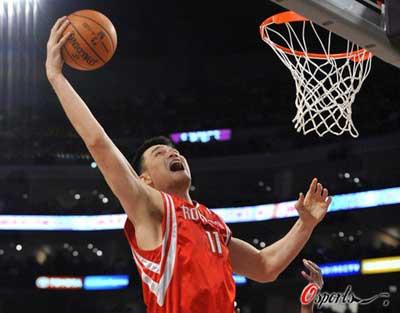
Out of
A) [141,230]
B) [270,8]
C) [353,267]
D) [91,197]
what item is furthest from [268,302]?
[141,230]

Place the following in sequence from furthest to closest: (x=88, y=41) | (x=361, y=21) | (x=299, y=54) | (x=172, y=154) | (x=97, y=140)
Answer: (x=299, y=54) → (x=361, y=21) → (x=172, y=154) → (x=88, y=41) → (x=97, y=140)

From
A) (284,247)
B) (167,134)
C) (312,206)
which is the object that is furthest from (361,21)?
(167,134)

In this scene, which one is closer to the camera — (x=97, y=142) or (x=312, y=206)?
(x=97, y=142)

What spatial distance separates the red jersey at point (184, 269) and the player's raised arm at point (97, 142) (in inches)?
4.8

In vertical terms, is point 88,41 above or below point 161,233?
above

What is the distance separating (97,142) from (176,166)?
52cm

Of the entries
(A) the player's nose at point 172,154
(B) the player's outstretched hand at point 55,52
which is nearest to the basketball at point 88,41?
(B) the player's outstretched hand at point 55,52

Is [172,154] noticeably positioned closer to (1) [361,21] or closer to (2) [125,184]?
(2) [125,184]

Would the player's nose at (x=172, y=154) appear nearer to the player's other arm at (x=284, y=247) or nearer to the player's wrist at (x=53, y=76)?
the player's other arm at (x=284, y=247)

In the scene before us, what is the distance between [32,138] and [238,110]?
550 cm

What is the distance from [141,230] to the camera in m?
2.89

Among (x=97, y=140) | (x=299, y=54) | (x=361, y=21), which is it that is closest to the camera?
(x=97, y=140)

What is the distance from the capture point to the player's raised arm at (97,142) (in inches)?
108

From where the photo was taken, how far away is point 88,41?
3.10 metres
